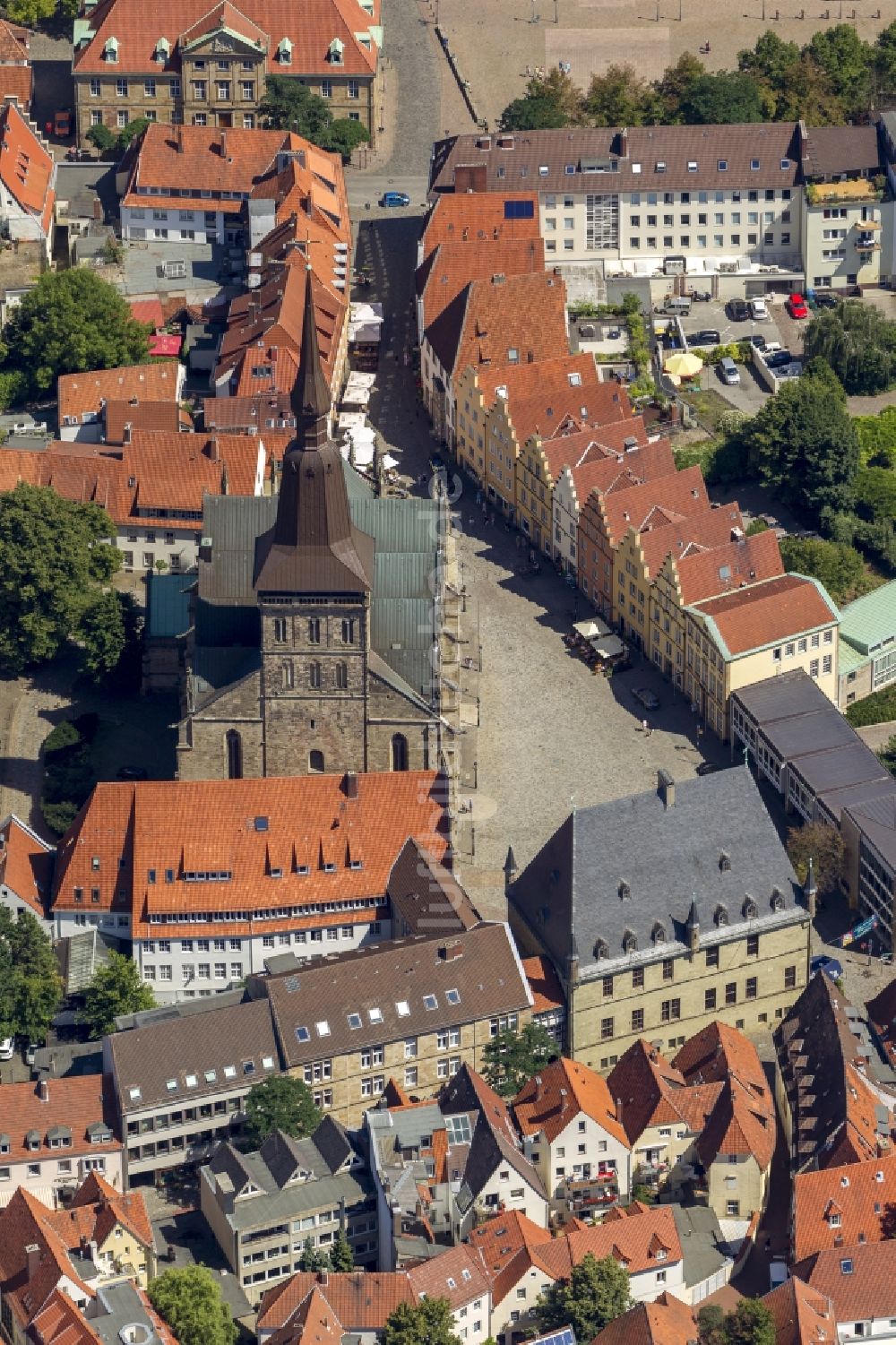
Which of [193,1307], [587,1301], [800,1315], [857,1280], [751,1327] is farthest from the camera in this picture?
[857,1280]

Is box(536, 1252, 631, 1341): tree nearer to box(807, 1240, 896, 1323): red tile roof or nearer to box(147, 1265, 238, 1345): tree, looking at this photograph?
box(807, 1240, 896, 1323): red tile roof

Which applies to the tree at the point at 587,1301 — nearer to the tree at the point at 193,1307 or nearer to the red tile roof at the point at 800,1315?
the red tile roof at the point at 800,1315

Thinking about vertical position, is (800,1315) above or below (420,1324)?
below

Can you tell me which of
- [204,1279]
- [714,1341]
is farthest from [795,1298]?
[204,1279]

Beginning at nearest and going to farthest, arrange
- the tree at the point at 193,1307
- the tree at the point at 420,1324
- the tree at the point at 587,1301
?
1. the tree at the point at 420,1324
2. the tree at the point at 193,1307
3. the tree at the point at 587,1301

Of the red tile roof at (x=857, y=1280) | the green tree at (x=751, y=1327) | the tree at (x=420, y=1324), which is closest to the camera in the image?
the tree at (x=420, y=1324)

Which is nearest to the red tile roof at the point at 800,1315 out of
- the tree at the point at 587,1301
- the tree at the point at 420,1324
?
the tree at the point at 587,1301

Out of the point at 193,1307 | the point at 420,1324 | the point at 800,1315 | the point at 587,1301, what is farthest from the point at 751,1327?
the point at 193,1307

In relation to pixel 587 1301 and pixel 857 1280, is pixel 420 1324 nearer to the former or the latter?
pixel 587 1301
